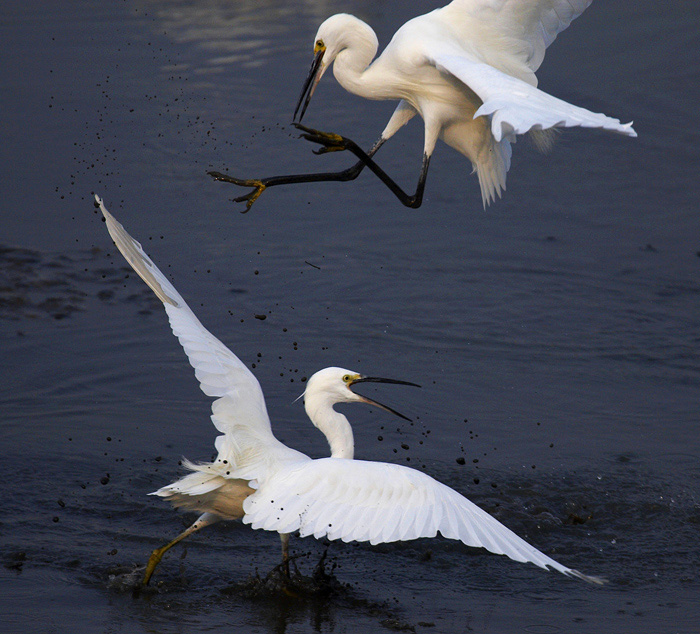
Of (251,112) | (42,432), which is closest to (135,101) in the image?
(251,112)

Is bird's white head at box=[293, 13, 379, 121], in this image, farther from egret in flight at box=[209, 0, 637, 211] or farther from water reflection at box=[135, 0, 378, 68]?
water reflection at box=[135, 0, 378, 68]

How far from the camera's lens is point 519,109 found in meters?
4.24

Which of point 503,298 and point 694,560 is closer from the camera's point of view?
point 694,560

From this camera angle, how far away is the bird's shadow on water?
4.64 metres

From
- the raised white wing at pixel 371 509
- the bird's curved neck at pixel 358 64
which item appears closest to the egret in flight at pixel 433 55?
the bird's curved neck at pixel 358 64

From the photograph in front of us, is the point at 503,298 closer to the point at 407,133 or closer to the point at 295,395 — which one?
the point at 295,395

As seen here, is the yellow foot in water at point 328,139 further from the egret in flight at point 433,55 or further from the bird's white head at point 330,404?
the bird's white head at point 330,404

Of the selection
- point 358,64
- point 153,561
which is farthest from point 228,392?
point 358,64

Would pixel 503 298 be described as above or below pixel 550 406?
above

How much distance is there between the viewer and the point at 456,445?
613cm

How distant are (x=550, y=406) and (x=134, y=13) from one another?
8127 mm

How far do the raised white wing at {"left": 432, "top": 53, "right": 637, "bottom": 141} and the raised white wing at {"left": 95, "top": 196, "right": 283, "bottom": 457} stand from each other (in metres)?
1.47

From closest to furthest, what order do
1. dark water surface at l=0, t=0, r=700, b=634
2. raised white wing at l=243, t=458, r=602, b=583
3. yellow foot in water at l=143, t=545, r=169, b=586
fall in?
raised white wing at l=243, t=458, r=602, b=583 < yellow foot in water at l=143, t=545, r=169, b=586 < dark water surface at l=0, t=0, r=700, b=634

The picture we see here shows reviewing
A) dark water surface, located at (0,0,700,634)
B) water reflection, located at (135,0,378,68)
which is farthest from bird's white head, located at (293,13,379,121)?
water reflection, located at (135,0,378,68)
